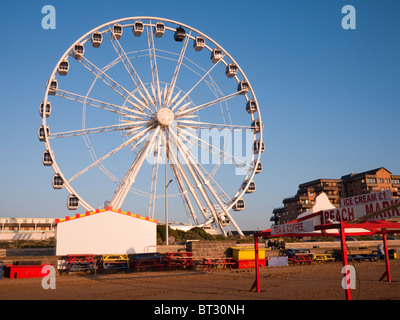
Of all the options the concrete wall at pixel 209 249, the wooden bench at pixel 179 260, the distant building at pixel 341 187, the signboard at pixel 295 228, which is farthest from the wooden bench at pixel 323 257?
the distant building at pixel 341 187

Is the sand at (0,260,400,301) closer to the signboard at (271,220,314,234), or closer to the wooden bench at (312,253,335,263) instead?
Result: the signboard at (271,220,314,234)

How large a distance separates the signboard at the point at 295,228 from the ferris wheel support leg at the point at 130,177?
23333mm

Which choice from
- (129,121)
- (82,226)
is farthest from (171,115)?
(82,226)

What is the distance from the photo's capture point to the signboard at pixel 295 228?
36.8 ft

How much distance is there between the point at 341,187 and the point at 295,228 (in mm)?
94762

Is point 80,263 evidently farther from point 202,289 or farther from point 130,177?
point 130,177

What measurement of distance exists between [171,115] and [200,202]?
29.5 ft

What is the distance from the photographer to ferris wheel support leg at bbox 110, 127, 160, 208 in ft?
114

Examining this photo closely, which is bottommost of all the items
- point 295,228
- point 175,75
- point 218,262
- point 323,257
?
point 323,257

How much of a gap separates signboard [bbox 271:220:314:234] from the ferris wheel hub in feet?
83.2

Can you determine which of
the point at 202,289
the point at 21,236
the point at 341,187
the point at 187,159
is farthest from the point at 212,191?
the point at 341,187

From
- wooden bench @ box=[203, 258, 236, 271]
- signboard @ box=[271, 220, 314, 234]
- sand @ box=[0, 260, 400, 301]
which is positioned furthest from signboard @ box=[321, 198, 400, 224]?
wooden bench @ box=[203, 258, 236, 271]

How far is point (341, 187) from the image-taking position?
100562 millimetres

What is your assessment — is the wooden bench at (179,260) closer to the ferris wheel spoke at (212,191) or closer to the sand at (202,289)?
the sand at (202,289)
